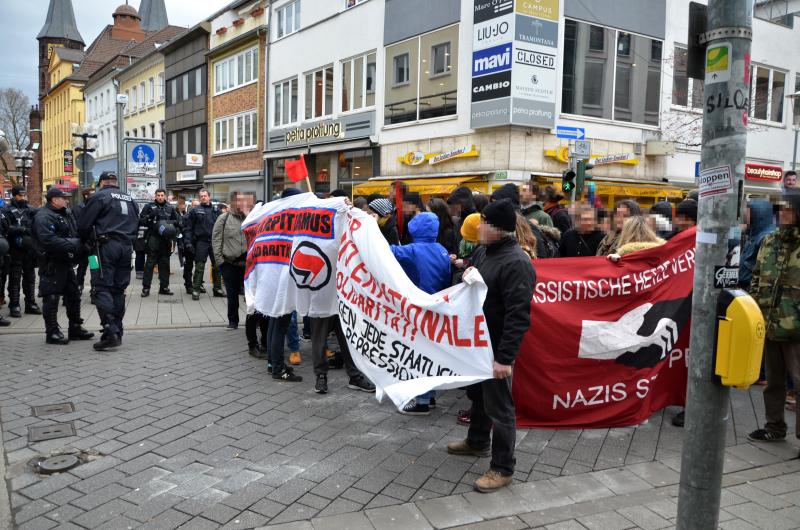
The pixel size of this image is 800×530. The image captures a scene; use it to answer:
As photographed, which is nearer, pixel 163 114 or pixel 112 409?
pixel 112 409

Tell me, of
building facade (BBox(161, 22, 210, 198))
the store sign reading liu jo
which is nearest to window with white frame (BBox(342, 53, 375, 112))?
the store sign reading liu jo

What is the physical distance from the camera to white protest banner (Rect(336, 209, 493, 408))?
4.26m

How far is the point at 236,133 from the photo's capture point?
3319cm

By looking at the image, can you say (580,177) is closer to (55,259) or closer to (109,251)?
(109,251)

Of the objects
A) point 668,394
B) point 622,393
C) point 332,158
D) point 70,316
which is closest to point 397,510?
point 622,393

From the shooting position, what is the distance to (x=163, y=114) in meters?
43.6

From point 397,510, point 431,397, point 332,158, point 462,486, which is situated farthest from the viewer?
point 332,158

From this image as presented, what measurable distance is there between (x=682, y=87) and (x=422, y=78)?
27.8 feet

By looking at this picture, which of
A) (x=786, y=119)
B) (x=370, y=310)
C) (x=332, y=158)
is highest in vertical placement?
(x=786, y=119)

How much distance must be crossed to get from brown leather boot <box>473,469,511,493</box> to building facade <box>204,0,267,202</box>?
27.9 m

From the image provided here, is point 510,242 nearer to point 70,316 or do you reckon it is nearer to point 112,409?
point 112,409

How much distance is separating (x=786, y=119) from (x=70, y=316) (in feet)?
80.7

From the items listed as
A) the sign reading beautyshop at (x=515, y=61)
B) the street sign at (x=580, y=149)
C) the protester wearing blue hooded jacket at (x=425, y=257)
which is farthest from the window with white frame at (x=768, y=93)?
the protester wearing blue hooded jacket at (x=425, y=257)

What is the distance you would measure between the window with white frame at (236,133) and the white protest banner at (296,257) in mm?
25555
